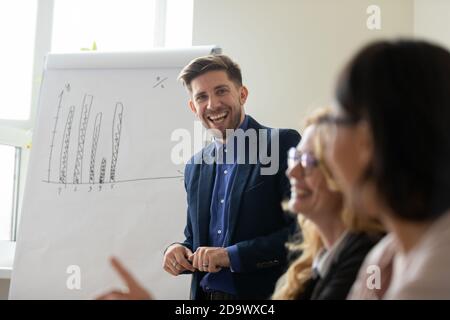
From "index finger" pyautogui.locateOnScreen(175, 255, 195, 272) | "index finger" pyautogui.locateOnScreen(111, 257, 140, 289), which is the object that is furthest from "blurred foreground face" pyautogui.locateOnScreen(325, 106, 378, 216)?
"index finger" pyautogui.locateOnScreen(175, 255, 195, 272)

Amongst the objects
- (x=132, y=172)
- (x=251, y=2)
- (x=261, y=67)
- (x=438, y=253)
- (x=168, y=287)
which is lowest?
(x=168, y=287)

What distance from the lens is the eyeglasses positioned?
42.1 inches

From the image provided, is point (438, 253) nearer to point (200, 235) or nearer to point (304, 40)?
point (200, 235)

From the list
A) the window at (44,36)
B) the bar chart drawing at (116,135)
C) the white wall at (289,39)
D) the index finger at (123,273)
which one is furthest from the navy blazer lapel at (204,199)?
the window at (44,36)

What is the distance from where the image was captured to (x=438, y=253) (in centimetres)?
51

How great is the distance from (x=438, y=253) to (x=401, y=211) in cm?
5

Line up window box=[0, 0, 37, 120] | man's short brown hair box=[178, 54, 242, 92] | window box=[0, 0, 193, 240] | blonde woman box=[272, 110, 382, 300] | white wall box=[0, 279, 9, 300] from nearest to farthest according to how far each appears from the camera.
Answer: blonde woman box=[272, 110, 382, 300] → man's short brown hair box=[178, 54, 242, 92] → white wall box=[0, 279, 9, 300] → window box=[0, 0, 193, 240] → window box=[0, 0, 37, 120]

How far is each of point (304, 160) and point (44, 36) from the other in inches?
91.0

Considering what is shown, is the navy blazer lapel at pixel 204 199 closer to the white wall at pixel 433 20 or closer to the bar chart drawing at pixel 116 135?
the bar chart drawing at pixel 116 135

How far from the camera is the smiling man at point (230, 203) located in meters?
1.64

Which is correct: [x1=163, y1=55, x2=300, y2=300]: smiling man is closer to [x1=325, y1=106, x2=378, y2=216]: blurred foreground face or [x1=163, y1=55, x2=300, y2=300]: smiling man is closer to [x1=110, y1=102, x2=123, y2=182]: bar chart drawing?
[x1=110, y1=102, x2=123, y2=182]: bar chart drawing

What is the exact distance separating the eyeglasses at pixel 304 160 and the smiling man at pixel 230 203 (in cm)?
55

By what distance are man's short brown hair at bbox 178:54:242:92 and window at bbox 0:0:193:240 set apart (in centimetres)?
96

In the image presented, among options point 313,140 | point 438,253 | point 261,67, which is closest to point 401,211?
point 438,253
